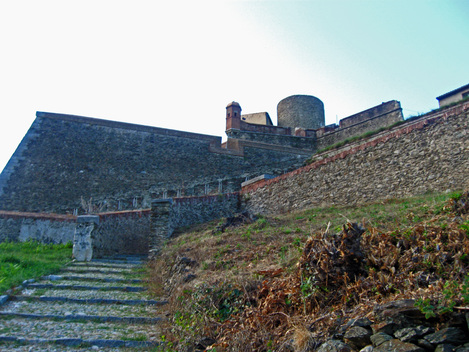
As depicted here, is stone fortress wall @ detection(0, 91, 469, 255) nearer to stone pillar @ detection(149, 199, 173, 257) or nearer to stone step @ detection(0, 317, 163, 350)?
stone pillar @ detection(149, 199, 173, 257)

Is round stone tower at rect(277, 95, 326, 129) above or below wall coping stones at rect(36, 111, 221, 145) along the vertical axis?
above

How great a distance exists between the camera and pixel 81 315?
571 centimetres

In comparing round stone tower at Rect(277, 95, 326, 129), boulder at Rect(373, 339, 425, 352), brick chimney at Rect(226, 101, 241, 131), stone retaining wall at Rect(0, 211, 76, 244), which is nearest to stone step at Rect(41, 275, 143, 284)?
stone retaining wall at Rect(0, 211, 76, 244)

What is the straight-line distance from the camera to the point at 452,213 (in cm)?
558

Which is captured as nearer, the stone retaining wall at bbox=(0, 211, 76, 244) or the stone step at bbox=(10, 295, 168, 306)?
the stone step at bbox=(10, 295, 168, 306)

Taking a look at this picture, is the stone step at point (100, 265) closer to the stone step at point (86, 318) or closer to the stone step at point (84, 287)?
the stone step at point (84, 287)

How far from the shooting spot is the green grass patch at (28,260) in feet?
23.8

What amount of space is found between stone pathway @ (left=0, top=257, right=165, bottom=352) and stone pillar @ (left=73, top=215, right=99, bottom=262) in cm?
126

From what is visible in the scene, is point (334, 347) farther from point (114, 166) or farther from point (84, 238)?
point (114, 166)

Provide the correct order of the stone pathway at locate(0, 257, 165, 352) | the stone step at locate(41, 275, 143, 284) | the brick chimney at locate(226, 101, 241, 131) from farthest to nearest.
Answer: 1. the brick chimney at locate(226, 101, 241, 131)
2. the stone step at locate(41, 275, 143, 284)
3. the stone pathway at locate(0, 257, 165, 352)

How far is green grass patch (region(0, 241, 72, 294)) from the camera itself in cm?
724

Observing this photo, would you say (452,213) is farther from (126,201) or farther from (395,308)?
(126,201)

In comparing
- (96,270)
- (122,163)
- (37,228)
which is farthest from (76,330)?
(122,163)

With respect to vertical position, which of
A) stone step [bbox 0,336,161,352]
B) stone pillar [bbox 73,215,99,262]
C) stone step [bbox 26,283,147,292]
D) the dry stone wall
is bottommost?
stone step [bbox 0,336,161,352]
